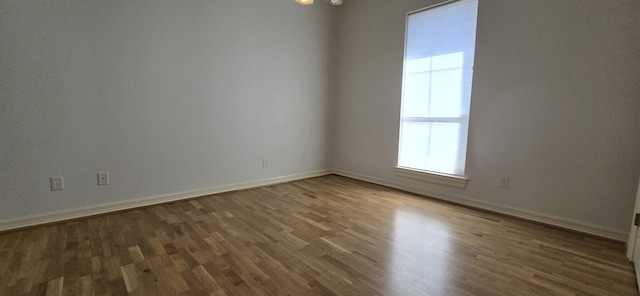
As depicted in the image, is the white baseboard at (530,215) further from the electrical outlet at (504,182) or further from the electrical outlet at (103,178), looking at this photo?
the electrical outlet at (103,178)

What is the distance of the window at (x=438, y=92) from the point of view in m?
3.03

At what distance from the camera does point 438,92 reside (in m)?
3.27

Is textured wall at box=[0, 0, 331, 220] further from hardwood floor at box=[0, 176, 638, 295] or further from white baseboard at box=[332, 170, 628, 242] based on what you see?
white baseboard at box=[332, 170, 628, 242]

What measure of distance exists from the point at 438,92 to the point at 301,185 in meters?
2.19

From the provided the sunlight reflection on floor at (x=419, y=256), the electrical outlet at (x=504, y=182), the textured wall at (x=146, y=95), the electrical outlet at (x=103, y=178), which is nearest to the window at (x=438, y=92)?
the electrical outlet at (x=504, y=182)

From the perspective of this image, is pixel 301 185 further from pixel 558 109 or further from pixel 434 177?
pixel 558 109

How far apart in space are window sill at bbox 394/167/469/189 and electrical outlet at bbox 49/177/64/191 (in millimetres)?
3644

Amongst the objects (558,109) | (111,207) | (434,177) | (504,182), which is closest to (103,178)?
(111,207)

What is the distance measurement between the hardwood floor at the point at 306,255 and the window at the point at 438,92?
0.73m

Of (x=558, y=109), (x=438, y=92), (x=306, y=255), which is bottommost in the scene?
(x=306, y=255)

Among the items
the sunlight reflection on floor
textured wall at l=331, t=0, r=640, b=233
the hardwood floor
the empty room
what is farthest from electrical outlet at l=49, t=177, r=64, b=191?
textured wall at l=331, t=0, r=640, b=233

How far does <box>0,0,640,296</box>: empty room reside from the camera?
1759 millimetres

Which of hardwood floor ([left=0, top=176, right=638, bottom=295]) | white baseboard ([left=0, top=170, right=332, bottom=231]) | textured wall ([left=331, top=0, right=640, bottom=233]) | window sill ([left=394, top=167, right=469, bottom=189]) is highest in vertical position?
textured wall ([left=331, top=0, right=640, bottom=233])

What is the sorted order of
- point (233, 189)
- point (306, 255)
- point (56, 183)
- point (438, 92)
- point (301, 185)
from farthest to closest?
point (301, 185), point (233, 189), point (438, 92), point (56, 183), point (306, 255)
